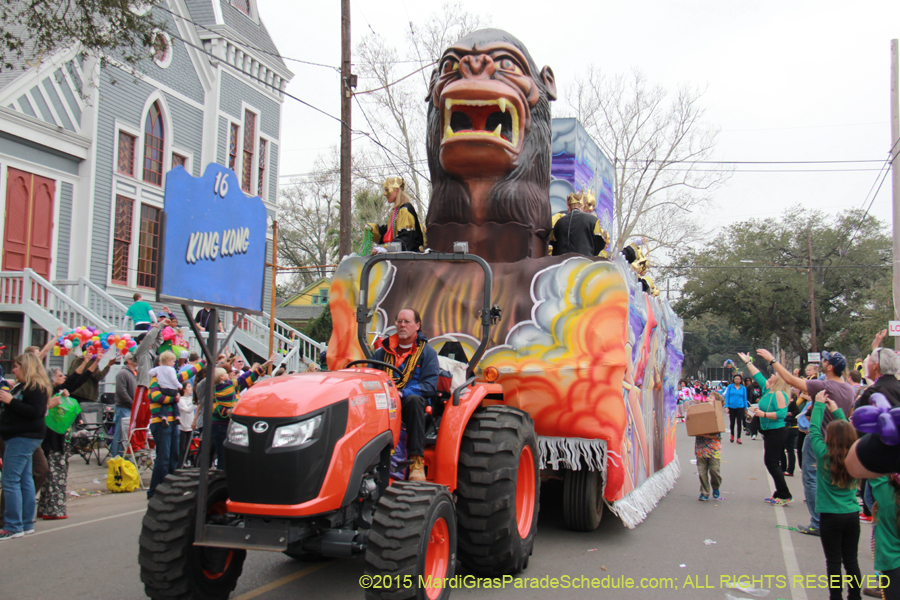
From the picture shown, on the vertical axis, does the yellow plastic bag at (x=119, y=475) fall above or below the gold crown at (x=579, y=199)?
below

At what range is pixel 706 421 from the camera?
8.46 meters

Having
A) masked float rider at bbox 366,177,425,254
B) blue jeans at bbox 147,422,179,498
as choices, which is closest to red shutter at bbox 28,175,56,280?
blue jeans at bbox 147,422,179,498

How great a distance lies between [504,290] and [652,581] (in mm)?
2687

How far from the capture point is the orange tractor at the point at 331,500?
3.69m

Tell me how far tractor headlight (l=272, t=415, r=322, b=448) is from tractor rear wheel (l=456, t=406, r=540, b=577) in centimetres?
131

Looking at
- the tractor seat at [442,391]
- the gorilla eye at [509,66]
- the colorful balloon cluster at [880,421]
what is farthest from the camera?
the gorilla eye at [509,66]

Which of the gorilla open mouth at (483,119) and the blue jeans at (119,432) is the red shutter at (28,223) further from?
the gorilla open mouth at (483,119)

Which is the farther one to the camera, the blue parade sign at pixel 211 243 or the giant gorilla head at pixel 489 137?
the giant gorilla head at pixel 489 137

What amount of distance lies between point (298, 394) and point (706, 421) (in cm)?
616

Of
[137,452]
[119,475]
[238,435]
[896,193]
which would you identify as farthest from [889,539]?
[896,193]

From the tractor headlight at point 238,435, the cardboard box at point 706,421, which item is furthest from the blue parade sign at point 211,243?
the cardboard box at point 706,421

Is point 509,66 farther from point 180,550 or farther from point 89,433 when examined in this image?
point 89,433

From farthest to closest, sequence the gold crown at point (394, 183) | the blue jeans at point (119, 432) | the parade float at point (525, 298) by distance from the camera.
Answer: the blue jeans at point (119, 432), the gold crown at point (394, 183), the parade float at point (525, 298)

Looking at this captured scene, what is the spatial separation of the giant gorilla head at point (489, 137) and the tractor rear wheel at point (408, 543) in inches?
136
